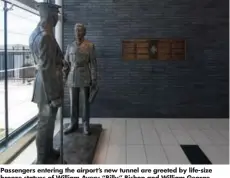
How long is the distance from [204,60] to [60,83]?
3.72 m

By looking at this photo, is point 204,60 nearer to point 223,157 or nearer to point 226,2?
point 226,2

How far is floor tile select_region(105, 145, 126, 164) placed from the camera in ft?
11.7

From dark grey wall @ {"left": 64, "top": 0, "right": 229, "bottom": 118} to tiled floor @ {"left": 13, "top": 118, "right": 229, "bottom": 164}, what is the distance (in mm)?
344

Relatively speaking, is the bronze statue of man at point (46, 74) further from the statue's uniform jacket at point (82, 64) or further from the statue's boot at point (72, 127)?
→ the statue's boot at point (72, 127)

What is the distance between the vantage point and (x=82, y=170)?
2111mm

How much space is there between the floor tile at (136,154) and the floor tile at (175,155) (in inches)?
11.7

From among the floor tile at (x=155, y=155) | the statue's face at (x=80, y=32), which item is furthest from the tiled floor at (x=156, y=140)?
the statue's face at (x=80, y=32)

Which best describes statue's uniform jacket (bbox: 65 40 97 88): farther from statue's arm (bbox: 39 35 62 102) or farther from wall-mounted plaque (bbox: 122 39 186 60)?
wall-mounted plaque (bbox: 122 39 186 60)

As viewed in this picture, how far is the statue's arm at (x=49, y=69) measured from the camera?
2.70 meters

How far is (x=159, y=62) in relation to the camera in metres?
5.90

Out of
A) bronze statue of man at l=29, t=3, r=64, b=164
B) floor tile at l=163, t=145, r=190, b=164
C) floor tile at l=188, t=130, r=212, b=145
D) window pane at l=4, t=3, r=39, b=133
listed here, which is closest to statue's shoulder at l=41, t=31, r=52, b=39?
bronze statue of man at l=29, t=3, r=64, b=164

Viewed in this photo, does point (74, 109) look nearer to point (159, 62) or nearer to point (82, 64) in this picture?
point (82, 64)

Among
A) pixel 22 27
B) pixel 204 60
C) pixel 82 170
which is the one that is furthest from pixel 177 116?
pixel 82 170

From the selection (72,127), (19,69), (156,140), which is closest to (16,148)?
(72,127)
